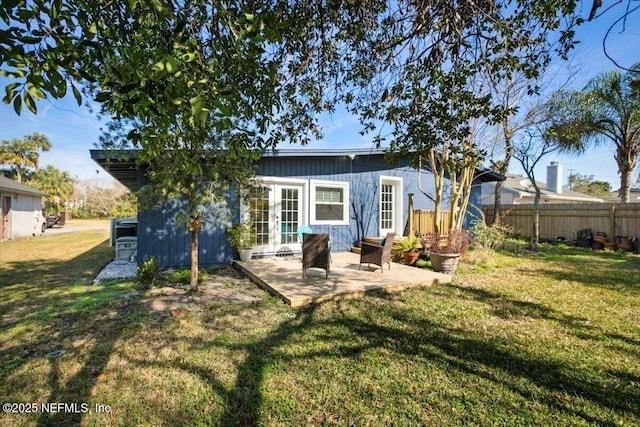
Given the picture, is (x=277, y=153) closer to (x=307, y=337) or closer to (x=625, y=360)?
(x=307, y=337)

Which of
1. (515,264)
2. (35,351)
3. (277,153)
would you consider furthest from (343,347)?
(515,264)

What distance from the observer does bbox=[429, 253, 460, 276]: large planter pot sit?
21.3 feet

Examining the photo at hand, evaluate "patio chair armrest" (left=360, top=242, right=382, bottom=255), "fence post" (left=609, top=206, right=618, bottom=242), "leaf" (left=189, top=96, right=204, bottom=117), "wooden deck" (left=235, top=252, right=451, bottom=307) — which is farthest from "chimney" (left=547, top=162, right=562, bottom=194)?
"leaf" (left=189, top=96, right=204, bottom=117)

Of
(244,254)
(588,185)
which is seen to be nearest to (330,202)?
(244,254)

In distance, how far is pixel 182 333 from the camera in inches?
139

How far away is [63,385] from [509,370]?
4.04m

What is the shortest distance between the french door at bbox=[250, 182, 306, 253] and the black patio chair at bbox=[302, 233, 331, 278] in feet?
8.62

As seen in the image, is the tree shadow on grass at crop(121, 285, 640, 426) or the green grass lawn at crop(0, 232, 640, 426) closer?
the green grass lawn at crop(0, 232, 640, 426)

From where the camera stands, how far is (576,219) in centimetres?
1198

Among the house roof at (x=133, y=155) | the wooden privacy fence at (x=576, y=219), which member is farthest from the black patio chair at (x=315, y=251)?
the wooden privacy fence at (x=576, y=219)

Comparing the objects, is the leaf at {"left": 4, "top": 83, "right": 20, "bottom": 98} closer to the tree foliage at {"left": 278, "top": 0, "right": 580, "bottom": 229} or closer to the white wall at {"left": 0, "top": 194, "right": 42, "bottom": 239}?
the tree foliage at {"left": 278, "top": 0, "right": 580, "bottom": 229}

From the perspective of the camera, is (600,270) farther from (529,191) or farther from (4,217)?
(4,217)

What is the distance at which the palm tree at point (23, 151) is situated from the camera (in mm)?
24422

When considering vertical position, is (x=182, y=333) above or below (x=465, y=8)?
below
